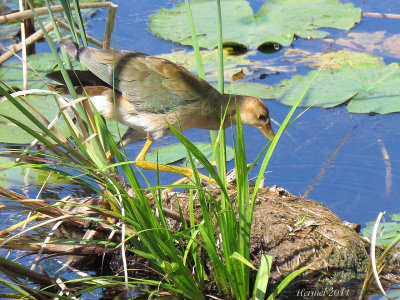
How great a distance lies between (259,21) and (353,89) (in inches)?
63.8

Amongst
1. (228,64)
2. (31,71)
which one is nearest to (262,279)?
(228,64)

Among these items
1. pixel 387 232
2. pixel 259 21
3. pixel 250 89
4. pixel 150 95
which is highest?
pixel 259 21

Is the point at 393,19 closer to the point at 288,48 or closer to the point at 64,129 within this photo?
the point at 288,48

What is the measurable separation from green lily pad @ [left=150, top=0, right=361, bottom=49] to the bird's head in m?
1.56

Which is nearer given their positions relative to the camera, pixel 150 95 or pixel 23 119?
pixel 150 95

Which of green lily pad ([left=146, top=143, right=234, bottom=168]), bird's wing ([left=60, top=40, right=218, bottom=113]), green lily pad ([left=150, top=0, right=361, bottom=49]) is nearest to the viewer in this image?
bird's wing ([left=60, top=40, right=218, bottom=113])

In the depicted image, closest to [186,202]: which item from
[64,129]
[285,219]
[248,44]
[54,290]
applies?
[285,219]

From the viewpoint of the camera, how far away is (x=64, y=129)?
14.6 ft

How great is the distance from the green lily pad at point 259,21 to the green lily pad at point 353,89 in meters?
0.81

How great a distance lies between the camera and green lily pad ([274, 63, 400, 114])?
4.62m

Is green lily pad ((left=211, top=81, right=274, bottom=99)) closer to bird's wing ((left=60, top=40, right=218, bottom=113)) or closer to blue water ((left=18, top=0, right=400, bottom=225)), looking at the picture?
blue water ((left=18, top=0, right=400, bottom=225))

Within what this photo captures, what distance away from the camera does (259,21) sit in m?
6.00

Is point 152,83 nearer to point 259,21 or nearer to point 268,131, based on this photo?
point 268,131

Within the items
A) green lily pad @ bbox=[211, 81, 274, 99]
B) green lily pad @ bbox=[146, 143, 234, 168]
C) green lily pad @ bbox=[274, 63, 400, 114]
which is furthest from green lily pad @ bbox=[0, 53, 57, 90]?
green lily pad @ bbox=[274, 63, 400, 114]
